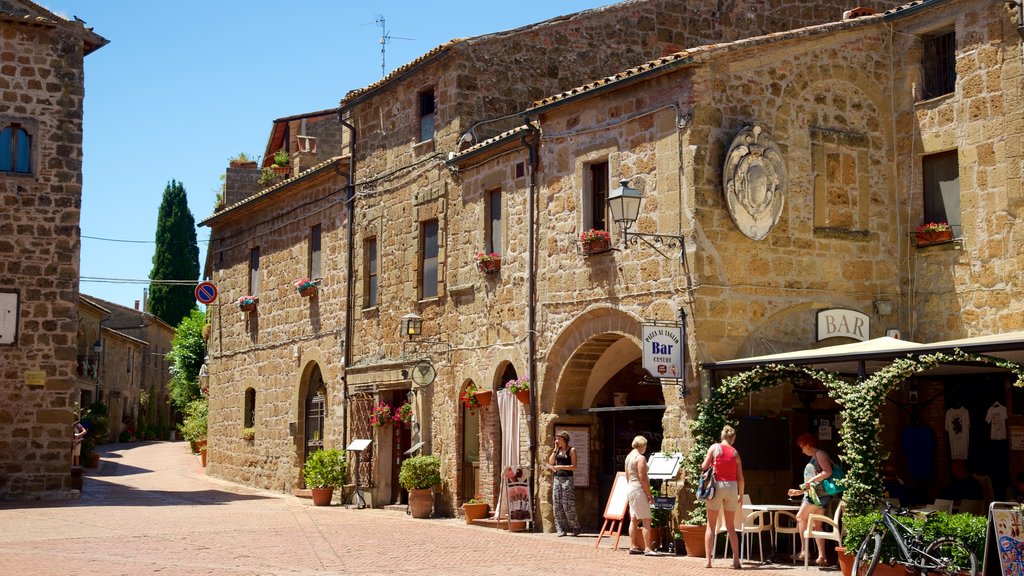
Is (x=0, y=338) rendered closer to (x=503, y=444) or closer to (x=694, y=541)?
(x=503, y=444)

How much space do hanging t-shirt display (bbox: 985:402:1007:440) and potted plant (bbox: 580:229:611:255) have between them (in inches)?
211

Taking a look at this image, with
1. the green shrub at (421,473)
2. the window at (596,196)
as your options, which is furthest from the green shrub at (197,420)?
the window at (596,196)

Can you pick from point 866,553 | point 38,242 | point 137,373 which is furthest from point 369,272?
point 137,373

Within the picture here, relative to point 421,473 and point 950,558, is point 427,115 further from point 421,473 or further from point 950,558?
point 950,558

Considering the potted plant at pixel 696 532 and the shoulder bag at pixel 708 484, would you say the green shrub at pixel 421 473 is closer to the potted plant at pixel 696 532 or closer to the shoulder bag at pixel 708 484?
the potted plant at pixel 696 532

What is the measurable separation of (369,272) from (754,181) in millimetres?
10098

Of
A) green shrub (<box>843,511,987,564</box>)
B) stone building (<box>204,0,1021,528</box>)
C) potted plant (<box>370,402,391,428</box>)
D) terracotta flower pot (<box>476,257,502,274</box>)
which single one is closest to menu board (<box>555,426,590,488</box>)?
stone building (<box>204,0,1021,528</box>)

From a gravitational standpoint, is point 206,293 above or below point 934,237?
above

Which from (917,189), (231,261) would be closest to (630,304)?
(917,189)

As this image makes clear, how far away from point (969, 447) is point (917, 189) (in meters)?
3.47

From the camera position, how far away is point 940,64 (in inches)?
646

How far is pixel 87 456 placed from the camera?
103ft

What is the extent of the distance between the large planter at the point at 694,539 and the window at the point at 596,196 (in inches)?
182

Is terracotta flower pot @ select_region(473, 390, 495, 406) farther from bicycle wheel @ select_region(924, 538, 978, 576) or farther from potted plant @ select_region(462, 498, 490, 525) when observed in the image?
bicycle wheel @ select_region(924, 538, 978, 576)
